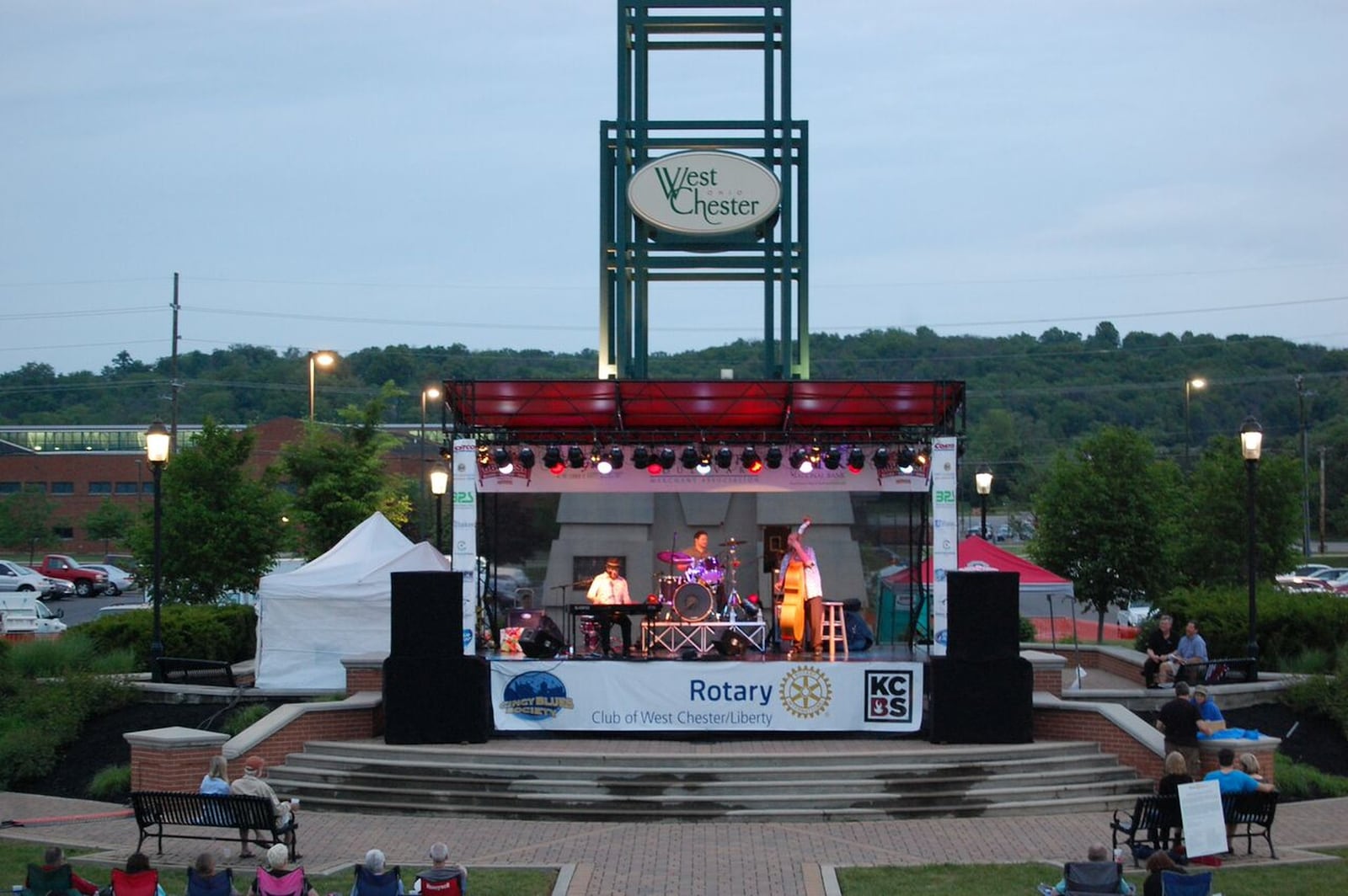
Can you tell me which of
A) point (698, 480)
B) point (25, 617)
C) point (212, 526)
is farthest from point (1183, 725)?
point (25, 617)

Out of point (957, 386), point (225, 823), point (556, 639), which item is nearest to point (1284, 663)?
point (957, 386)

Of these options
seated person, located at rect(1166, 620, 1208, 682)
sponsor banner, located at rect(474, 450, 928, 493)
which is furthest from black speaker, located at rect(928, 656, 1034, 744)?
seated person, located at rect(1166, 620, 1208, 682)

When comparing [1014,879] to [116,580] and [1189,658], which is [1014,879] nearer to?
[1189,658]

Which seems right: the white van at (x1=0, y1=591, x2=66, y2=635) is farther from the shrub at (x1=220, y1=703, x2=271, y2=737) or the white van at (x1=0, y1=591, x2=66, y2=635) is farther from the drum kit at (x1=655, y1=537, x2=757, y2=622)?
the drum kit at (x1=655, y1=537, x2=757, y2=622)

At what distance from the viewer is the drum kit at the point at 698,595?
2186 centimetres

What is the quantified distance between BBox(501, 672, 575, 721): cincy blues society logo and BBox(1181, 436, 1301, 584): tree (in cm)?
1796

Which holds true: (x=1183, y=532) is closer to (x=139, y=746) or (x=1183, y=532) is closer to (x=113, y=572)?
(x=139, y=746)

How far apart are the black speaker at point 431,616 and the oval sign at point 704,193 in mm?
7247

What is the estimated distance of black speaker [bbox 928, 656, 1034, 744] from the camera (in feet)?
60.8

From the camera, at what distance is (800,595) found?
21.5 m

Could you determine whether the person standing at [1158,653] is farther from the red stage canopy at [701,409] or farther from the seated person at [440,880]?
the seated person at [440,880]

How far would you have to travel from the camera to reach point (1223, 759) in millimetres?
14398

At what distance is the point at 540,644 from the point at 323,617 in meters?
4.92

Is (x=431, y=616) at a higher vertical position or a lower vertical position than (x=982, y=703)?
higher
